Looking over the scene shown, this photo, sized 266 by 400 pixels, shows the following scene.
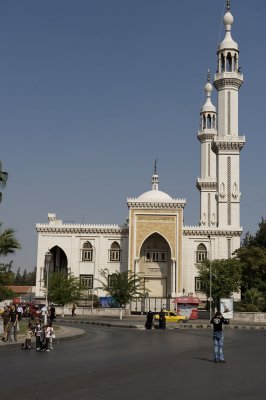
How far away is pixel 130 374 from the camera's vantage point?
12516 mm

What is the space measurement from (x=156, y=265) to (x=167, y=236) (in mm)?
4256

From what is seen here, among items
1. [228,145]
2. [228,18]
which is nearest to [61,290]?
[228,145]

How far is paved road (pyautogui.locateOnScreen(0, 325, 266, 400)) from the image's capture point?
9.98 metres

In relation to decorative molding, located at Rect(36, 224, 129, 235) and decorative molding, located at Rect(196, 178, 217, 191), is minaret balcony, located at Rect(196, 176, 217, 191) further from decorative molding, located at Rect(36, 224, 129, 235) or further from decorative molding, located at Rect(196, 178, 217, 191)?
decorative molding, located at Rect(36, 224, 129, 235)

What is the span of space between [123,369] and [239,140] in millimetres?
49855

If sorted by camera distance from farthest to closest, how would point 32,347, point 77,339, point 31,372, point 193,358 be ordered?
point 77,339
point 32,347
point 193,358
point 31,372

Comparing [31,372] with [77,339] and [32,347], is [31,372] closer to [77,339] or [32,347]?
[32,347]

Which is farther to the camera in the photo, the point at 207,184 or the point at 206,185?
the point at 206,185

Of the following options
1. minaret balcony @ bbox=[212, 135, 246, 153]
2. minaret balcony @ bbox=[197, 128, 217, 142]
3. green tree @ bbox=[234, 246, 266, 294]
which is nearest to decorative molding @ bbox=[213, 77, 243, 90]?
minaret balcony @ bbox=[212, 135, 246, 153]

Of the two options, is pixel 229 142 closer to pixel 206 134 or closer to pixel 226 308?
pixel 206 134

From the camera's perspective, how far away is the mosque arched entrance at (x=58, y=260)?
63719 millimetres

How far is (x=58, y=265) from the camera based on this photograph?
63844mm

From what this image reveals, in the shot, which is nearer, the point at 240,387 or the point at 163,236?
the point at 240,387

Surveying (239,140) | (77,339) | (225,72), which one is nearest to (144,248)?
(239,140)
